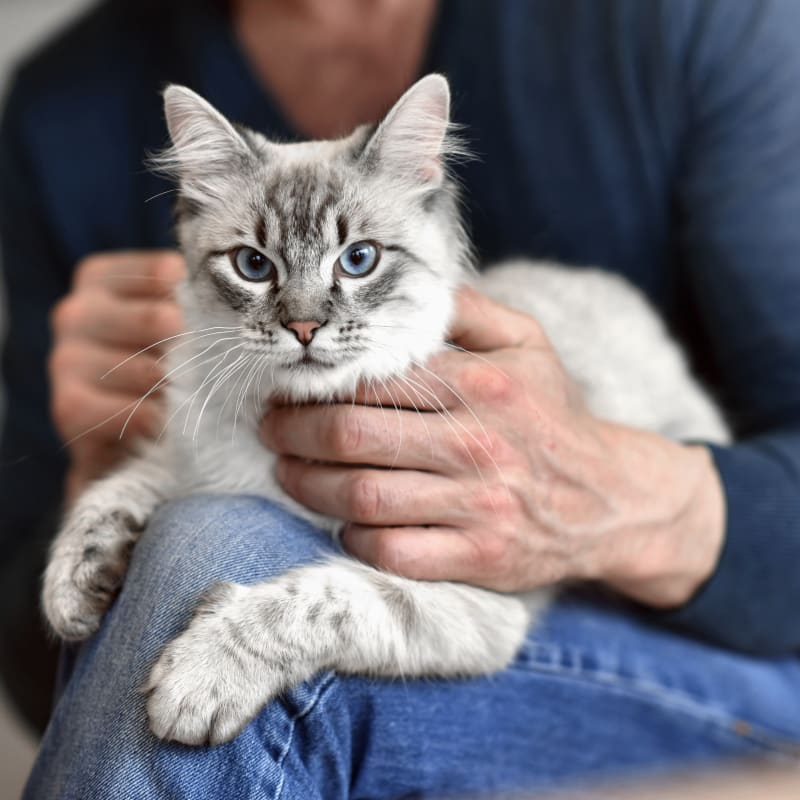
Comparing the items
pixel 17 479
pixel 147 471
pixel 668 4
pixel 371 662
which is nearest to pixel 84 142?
pixel 17 479

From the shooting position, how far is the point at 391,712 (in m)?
1.10

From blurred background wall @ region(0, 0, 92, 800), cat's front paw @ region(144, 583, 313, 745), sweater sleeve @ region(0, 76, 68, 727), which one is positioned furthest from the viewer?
blurred background wall @ region(0, 0, 92, 800)

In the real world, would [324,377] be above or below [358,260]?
below

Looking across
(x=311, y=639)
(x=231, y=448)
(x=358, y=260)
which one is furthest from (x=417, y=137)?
(x=311, y=639)

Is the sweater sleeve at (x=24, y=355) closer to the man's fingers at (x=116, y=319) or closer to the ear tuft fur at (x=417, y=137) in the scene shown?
the man's fingers at (x=116, y=319)

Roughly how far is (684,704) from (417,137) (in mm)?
966

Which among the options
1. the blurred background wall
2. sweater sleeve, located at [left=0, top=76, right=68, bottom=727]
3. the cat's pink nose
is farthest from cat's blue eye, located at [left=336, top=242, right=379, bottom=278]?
the blurred background wall

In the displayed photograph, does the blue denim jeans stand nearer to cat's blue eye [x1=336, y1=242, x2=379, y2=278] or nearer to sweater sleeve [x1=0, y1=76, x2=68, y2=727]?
cat's blue eye [x1=336, y1=242, x2=379, y2=278]

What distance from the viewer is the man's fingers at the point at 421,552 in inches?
45.3

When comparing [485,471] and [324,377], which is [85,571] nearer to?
[324,377]

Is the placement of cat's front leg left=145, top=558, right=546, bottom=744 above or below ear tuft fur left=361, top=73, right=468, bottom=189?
below

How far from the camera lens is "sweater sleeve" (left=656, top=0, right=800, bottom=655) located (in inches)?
57.6

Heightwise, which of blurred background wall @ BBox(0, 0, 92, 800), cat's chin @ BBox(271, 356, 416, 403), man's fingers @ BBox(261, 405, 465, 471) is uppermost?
blurred background wall @ BBox(0, 0, 92, 800)

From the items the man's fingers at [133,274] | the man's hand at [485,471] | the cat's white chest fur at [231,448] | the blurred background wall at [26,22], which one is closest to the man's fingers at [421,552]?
the man's hand at [485,471]
